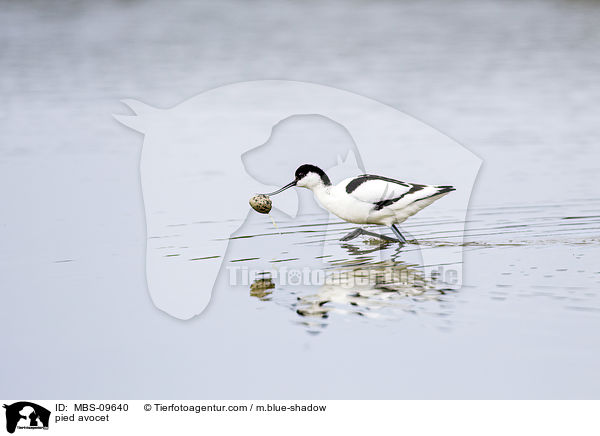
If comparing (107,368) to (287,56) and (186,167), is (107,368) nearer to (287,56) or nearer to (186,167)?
(186,167)

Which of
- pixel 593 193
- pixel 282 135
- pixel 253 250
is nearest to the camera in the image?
pixel 253 250

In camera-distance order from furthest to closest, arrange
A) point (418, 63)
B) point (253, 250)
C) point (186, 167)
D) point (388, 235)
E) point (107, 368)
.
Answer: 1. point (418, 63)
2. point (186, 167)
3. point (388, 235)
4. point (253, 250)
5. point (107, 368)

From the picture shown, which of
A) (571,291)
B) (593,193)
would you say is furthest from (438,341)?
(593,193)

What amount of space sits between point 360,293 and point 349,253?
157 cm

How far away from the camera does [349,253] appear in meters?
10.2

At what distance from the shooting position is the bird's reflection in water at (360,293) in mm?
8047

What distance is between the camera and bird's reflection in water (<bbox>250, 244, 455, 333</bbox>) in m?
8.05

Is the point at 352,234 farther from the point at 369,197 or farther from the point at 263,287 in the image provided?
the point at 263,287

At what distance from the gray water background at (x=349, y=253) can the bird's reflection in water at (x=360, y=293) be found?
105 mm

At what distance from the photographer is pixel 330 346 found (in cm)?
736

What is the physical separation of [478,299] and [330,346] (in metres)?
1.57
